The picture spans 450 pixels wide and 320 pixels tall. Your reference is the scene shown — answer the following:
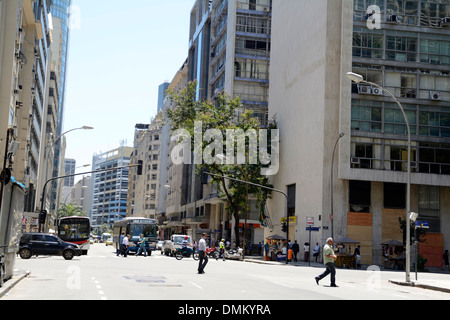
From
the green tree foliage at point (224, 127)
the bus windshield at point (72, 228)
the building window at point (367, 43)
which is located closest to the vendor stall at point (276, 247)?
the green tree foliage at point (224, 127)

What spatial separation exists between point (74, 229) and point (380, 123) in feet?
86.6

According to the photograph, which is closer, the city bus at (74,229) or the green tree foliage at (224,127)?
the city bus at (74,229)

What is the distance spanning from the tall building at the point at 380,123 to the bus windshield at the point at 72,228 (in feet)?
62.6

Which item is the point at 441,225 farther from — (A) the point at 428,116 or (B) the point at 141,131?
(B) the point at 141,131

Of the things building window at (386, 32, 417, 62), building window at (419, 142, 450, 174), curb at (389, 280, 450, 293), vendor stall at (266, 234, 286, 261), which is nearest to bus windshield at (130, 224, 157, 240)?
vendor stall at (266, 234, 286, 261)

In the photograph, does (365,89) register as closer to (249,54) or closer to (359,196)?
(359,196)

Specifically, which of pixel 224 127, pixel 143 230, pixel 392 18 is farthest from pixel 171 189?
pixel 392 18

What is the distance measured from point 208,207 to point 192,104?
1234 inches

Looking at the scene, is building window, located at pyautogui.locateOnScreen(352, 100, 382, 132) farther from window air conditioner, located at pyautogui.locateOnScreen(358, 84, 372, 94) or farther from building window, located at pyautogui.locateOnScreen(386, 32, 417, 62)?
building window, located at pyautogui.locateOnScreen(386, 32, 417, 62)

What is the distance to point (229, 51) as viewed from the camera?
76.5 metres

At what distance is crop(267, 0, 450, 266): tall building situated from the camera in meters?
47.5

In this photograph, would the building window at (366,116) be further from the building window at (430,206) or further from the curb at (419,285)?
the curb at (419,285)

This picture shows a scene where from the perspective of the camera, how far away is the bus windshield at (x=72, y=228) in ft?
157

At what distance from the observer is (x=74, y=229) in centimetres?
4794
